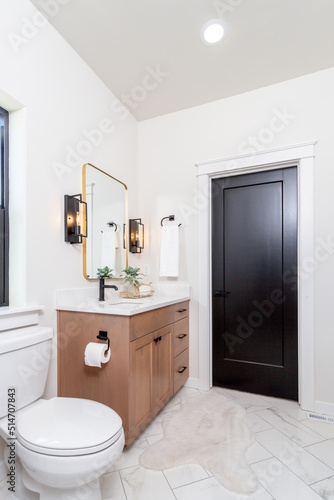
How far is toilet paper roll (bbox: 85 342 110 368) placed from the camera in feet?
4.90

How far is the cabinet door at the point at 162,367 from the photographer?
185 centimetres

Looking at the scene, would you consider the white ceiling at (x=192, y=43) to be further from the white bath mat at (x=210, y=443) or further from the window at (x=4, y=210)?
the white bath mat at (x=210, y=443)

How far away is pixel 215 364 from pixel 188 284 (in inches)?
30.9

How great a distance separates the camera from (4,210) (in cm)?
155

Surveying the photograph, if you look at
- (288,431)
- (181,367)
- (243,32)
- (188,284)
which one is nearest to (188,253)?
A: (188,284)

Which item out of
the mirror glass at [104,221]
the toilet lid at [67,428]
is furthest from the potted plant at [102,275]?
the toilet lid at [67,428]

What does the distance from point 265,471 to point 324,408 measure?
2.93 ft

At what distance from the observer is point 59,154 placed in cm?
180

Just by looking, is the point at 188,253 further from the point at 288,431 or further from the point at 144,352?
the point at 288,431

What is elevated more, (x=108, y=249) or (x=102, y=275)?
(x=108, y=249)

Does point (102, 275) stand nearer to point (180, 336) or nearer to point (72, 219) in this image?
point (72, 219)

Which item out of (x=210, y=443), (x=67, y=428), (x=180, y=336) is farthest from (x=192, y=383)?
(x=67, y=428)

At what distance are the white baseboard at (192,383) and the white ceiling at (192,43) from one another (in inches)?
103

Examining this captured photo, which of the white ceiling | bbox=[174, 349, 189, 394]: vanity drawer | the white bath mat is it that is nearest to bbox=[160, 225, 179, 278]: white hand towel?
bbox=[174, 349, 189, 394]: vanity drawer
